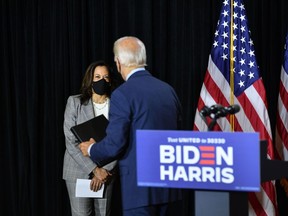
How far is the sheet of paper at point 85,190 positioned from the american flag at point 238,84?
0.90 meters

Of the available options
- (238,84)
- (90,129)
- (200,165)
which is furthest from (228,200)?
(238,84)

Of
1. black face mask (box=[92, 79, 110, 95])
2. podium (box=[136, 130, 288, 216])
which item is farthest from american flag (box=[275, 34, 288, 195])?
podium (box=[136, 130, 288, 216])

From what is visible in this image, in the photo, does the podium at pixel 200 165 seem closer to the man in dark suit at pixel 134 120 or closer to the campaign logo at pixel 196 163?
the campaign logo at pixel 196 163

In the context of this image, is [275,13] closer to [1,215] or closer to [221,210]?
[221,210]

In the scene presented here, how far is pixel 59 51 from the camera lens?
14.1 feet

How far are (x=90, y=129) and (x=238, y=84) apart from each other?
1.25m

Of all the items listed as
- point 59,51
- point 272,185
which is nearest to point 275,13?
point 272,185

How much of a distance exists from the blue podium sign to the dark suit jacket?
39 centimetres

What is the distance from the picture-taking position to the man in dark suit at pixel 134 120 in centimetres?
259

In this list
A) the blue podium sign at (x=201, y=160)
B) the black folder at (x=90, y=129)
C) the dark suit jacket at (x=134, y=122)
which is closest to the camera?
the blue podium sign at (x=201, y=160)

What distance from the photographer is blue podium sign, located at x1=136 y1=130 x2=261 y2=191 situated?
2039mm

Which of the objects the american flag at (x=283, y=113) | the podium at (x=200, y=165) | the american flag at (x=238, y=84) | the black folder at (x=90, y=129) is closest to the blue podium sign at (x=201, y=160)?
the podium at (x=200, y=165)

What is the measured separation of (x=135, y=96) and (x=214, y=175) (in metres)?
0.70

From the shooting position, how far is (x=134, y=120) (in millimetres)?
2623
